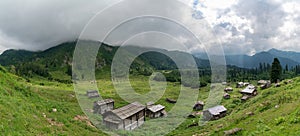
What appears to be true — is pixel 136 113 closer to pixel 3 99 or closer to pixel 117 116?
pixel 117 116

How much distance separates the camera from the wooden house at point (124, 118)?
40.6 metres

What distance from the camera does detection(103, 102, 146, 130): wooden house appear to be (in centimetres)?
4062

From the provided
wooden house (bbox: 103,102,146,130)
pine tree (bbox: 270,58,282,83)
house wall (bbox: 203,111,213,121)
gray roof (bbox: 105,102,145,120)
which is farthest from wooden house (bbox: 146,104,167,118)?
pine tree (bbox: 270,58,282,83)

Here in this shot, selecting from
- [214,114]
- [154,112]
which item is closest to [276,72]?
[214,114]

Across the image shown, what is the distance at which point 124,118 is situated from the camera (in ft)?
135

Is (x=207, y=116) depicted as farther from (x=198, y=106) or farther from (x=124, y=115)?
(x=124, y=115)

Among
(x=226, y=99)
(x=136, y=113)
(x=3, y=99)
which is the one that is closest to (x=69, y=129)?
(x=3, y=99)

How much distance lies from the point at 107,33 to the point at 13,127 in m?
11.8

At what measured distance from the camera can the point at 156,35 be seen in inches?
977

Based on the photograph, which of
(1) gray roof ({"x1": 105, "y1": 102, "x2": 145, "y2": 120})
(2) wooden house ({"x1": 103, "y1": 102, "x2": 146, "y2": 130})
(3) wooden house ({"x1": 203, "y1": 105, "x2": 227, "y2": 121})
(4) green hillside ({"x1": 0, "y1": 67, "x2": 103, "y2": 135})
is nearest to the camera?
(4) green hillside ({"x1": 0, "y1": 67, "x2": 103, "y2": 135})

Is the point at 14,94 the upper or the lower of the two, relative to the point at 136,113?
upper

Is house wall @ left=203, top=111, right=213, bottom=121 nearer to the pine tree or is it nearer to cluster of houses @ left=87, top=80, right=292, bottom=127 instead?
cluster of houses @ left=87, top=80, right=292, bottom=127

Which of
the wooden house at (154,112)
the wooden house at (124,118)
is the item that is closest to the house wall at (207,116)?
the wooden house at (154,112)

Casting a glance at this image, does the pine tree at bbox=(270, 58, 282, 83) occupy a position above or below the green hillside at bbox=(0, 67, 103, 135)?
above
